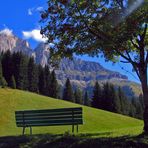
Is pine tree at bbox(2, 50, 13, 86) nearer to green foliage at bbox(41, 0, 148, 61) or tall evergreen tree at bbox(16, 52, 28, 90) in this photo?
tall evergreen tree at bbox(16, 52, 28, 90)

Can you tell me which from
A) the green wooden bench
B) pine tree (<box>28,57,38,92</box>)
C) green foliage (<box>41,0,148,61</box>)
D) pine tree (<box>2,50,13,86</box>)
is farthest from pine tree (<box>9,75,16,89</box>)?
green foliage (<box>41,0,148,61</box>)

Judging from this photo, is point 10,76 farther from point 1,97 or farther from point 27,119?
point 27,119

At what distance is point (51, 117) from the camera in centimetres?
2309

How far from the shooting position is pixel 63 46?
17.5 metres

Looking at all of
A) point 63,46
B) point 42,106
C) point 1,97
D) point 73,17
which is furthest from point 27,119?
point 1,97

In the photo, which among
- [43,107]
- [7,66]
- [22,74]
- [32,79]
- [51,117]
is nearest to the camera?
[51,117]

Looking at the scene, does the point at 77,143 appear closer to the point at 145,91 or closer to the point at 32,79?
the point at 145,91

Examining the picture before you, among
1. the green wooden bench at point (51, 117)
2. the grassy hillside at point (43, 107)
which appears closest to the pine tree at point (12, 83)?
the grassy hillside at point (43, 107)

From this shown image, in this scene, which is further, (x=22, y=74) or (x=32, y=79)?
(x=32, y=79)

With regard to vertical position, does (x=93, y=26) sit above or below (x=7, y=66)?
below

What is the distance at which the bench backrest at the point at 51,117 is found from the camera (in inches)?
875

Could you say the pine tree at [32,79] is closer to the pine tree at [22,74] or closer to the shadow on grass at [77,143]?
the pine tree at [22,74]

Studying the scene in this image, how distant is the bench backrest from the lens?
22234 millimetres

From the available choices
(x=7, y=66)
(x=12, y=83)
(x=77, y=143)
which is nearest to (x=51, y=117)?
(x=77, y=143)
